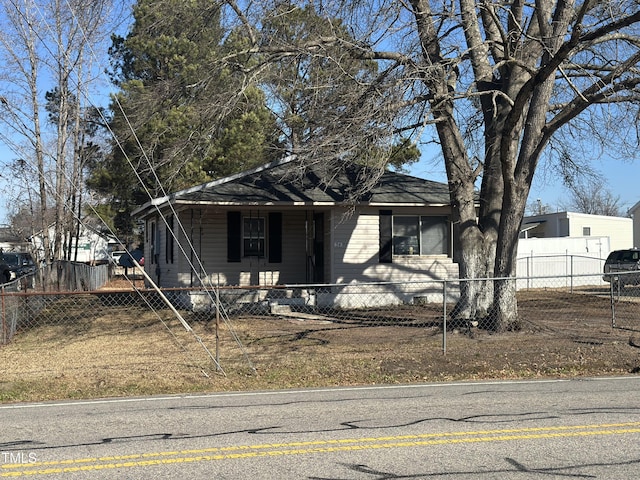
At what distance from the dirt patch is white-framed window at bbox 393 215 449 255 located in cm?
346

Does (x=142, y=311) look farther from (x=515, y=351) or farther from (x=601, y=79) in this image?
(x=601, y=79)

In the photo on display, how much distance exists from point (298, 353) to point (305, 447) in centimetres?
590

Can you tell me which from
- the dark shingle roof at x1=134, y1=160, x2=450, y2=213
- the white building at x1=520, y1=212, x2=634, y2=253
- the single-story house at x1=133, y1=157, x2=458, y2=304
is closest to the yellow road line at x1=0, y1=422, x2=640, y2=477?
the dark shingle roof at x1=134, y1=160, x2=450, y2=213

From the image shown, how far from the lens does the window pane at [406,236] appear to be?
65.3 feet

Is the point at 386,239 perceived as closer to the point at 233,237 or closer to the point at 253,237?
the point at 253,237

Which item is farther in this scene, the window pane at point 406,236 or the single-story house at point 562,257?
the single-story house at point 562,257

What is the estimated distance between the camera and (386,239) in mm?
19609

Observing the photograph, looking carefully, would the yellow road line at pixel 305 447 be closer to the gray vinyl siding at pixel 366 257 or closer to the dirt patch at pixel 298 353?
the dirt patch at pixel 298 353

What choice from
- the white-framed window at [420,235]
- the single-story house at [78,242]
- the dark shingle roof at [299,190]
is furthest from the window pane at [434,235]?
the single-story house at [78,242]

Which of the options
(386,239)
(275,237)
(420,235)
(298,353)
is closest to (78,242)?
(275,237)

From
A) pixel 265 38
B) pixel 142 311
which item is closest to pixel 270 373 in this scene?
pixel 265 38

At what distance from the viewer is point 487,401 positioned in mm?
8164

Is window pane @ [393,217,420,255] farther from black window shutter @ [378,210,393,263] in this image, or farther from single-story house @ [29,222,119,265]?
single-story house @ [29,222,119,265]

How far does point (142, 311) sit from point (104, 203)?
17.7 metres
